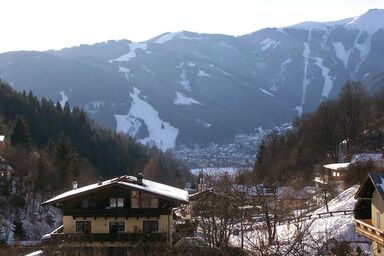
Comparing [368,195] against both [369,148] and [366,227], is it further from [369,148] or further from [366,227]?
[369,148]

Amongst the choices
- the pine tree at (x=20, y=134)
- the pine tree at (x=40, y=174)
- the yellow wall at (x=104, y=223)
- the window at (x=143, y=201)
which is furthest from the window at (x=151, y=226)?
the pine tree at (x=20, y=134)

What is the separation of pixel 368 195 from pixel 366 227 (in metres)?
1.29

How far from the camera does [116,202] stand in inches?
1583

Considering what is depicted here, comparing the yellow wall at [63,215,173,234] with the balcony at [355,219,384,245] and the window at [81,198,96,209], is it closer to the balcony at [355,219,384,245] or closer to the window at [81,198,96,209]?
the window at [81,198,96,209]

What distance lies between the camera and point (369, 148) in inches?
3393

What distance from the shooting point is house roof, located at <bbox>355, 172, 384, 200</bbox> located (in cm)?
2398

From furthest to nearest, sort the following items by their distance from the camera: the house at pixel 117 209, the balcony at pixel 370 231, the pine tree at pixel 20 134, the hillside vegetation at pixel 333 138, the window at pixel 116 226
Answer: the hillside vegetation at pixel 333 138
the pine tree at pixel 20 134
the window at pixel 116 226
the house at pixel 117 209
the balcony at pixel 370 231

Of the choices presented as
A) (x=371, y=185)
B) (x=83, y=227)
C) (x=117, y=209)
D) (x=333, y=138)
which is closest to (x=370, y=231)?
(x=371, y=185)

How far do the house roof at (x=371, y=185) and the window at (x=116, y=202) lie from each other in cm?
1807

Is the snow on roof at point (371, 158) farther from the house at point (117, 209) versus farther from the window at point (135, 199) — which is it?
the window at point (135, 199)

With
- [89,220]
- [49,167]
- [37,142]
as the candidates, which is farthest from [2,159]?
[37,142]

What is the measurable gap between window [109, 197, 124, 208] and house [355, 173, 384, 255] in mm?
17230

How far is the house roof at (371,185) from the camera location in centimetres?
2398

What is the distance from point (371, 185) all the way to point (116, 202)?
19.2m
